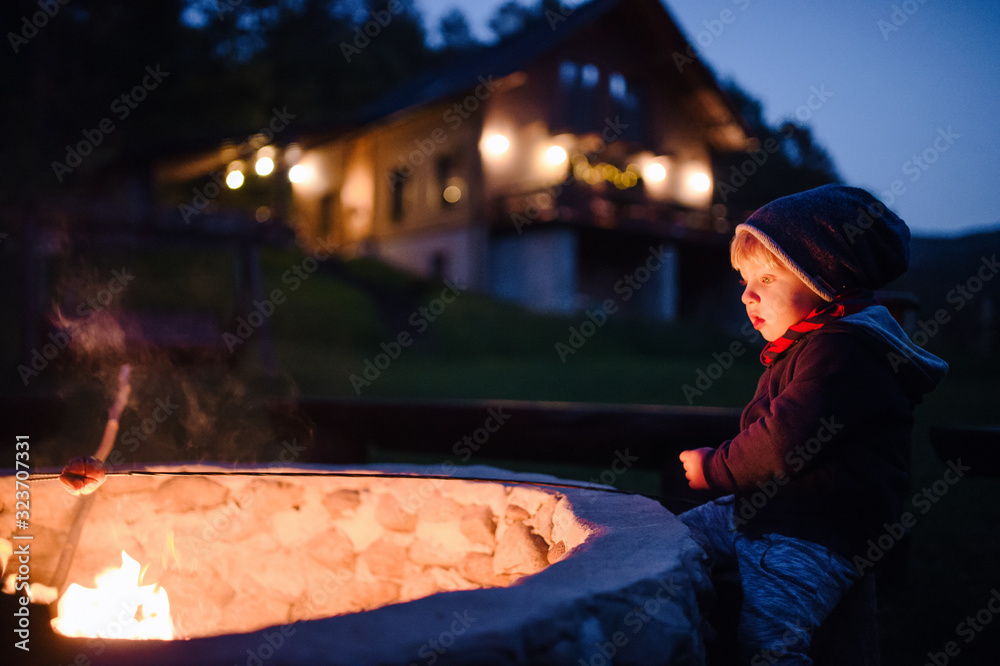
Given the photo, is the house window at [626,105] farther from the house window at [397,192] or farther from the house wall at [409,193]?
the house window at [397,192]

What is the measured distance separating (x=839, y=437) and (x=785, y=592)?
1.30 ft

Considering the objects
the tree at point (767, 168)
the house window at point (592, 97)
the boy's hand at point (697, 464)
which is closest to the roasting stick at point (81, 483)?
the boy's hand at point (697, 464)

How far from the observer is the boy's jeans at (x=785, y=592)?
5.24 feet

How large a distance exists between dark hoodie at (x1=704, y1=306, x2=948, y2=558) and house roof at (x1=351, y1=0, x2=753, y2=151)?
46.4ft

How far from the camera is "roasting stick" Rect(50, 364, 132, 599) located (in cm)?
212

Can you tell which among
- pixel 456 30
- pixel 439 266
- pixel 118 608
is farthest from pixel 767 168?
pixel 118 608

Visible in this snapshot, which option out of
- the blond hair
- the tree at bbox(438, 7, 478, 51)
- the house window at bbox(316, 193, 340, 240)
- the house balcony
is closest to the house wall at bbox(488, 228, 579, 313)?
the house balcony

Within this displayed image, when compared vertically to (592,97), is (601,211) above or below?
below

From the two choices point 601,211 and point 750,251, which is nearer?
point 750,251

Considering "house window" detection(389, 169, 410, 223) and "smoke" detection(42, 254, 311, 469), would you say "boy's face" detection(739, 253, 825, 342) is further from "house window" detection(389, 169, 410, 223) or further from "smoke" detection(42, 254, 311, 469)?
"house window" detection(389, 169, 410, 223)

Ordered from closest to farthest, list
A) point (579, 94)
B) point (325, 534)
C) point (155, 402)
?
point (325, 534)
point (155, 402)
point (579, 94)

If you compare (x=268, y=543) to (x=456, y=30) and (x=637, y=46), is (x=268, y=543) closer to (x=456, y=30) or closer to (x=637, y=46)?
(x=637, y=46)

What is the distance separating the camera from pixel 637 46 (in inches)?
685

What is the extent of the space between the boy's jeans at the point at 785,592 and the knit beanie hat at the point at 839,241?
0.66m
